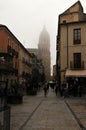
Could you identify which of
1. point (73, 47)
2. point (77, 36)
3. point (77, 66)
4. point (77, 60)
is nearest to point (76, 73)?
point (77, 66)

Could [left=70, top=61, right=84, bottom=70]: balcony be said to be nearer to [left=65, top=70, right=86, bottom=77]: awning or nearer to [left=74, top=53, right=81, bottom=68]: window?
[left=74, top=53, right=81, bottom=68]: window

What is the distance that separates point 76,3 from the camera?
2020 inches

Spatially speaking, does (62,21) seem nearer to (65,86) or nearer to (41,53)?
(65,86)

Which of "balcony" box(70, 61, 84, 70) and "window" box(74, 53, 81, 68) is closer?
"balcony" box(70, 61, 84, 70)

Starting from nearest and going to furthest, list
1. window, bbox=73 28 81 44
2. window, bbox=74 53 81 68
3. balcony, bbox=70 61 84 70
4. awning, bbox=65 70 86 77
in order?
awning, bbox=65 70 86 77 → balcony, bbox=70 61 84 70 → window, bbox=74 53 81 68 → window, bbox=73 28 81 44

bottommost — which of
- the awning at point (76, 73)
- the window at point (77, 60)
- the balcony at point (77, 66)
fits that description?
the awning at point (76, 73)

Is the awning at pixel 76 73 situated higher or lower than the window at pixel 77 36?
lower

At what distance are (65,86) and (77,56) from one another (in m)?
4.25

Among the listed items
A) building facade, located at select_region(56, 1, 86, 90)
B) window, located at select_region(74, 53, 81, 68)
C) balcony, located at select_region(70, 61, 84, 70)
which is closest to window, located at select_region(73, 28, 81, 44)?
building facade, located at select_region(56, 1, 86, 90)

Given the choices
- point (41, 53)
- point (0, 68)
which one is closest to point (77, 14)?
point (0, 68)

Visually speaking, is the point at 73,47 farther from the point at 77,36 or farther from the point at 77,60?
the point at 77,60

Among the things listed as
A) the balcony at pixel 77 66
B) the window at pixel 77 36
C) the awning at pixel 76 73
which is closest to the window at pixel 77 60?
the balcony at pixel 77 66

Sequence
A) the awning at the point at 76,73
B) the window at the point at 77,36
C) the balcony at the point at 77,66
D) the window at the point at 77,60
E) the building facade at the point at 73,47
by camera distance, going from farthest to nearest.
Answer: the window at the point at 77,36 < the building facade at the point at 73,47 < the window at the point at 77,60 < the balcony at the point at 77,66 < the awning at the point at 76,73

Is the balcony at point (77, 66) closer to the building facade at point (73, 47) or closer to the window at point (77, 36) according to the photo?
the building facade at point (73, 47)
